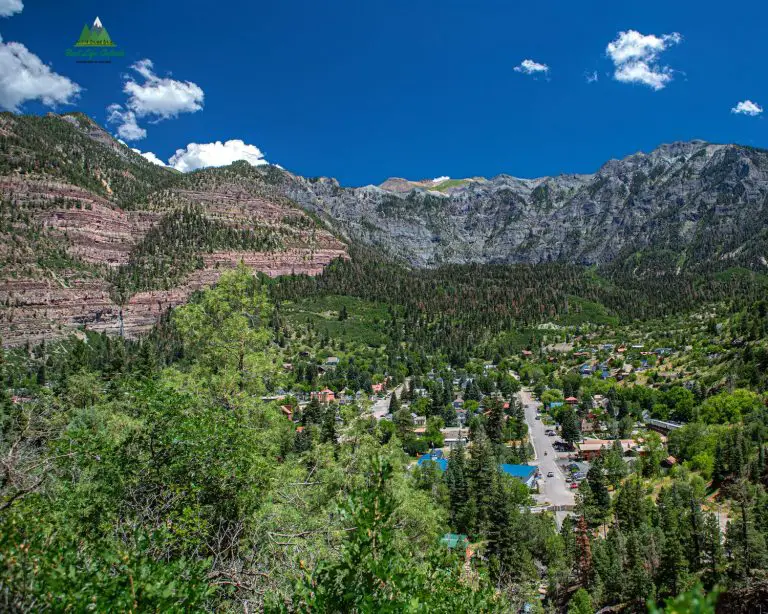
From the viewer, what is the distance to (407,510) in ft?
54.7

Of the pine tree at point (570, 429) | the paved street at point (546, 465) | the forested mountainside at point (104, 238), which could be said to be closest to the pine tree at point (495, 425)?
the paved street at point (546, 465)

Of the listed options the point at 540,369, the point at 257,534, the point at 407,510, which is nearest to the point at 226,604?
the point at 257,534

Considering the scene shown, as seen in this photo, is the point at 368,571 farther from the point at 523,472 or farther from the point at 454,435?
the point at 454,435

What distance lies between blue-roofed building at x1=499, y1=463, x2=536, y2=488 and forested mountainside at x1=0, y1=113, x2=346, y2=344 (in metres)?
102

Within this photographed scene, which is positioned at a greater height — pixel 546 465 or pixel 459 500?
pixel 459 500

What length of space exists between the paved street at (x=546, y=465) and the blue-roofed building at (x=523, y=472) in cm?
152

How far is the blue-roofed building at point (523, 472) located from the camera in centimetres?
Answer: 6212

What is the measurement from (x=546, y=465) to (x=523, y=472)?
8952 millimetres

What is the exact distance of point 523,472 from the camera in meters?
64.9

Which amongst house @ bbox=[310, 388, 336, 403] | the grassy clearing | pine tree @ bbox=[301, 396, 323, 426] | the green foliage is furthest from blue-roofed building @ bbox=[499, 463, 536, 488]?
the grassy clearing

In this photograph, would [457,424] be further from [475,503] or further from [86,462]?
[86,462]

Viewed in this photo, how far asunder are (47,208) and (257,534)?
502 ft

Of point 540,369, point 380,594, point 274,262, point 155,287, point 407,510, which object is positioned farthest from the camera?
point 274,262

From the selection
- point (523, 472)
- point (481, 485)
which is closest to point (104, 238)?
point (523, 472)
